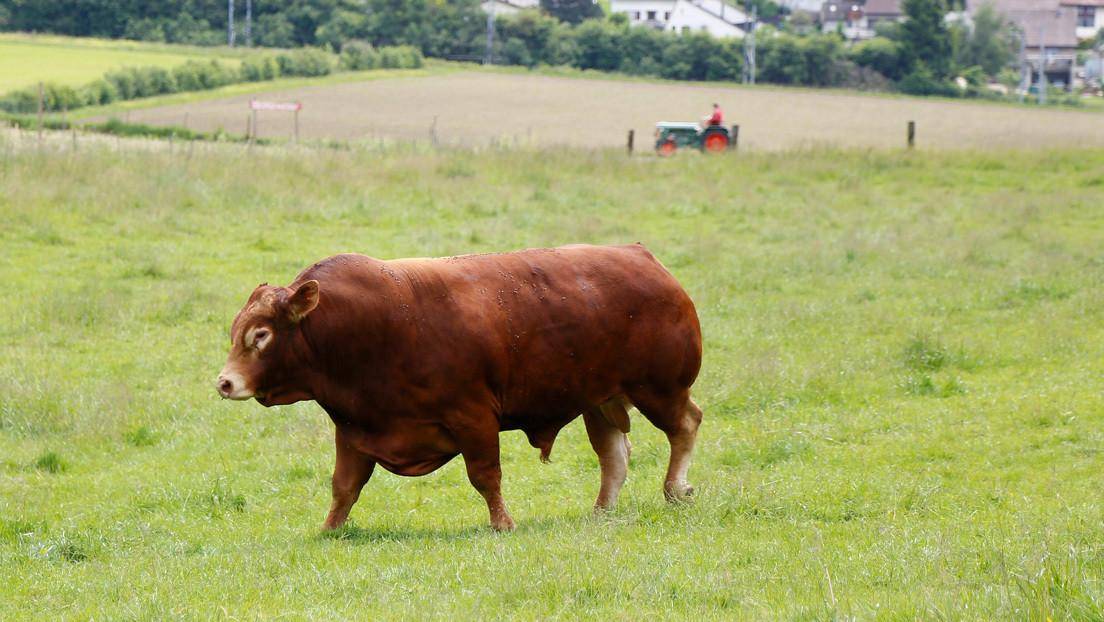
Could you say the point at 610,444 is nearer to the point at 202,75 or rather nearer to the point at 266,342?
the point at 266,342

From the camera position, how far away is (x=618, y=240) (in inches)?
860

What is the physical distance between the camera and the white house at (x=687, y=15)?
120 meters

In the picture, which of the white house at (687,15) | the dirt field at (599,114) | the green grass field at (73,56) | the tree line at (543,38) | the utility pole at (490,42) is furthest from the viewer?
the white house at (687,15)

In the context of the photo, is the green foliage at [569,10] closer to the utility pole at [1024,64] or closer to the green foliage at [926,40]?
the green foliage at [926,40]

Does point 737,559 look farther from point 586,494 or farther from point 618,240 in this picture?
point 618,240

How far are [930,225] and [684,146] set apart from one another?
1803 cm

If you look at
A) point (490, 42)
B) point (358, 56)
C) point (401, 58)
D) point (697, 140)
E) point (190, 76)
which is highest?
point (490, 42)

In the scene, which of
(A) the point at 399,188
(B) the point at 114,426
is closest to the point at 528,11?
(A) the point at 399,188

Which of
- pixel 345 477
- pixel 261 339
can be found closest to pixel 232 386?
pixel 261 339

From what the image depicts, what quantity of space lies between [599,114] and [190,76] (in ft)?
66.2

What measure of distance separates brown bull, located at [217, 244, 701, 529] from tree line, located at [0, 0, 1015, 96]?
80050 millimetres

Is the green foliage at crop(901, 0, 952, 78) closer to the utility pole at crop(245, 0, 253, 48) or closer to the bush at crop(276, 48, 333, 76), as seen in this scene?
the bush at crop(276, 48, 333, 76)

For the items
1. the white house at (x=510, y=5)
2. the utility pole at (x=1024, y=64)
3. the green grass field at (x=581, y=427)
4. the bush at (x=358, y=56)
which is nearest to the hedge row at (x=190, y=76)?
the bush at (x=358, y=56)

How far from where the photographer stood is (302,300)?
24.8 ft
